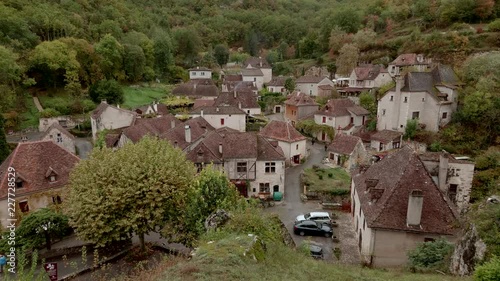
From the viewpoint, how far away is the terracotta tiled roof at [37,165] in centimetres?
2462

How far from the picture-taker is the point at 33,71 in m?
63.1

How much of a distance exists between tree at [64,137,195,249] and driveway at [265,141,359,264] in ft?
32.2

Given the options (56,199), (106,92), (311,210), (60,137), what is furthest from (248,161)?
(106,92)

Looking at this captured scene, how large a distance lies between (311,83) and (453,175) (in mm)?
48286

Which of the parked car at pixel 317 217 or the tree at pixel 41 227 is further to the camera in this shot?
the parked car at pixel 317 217

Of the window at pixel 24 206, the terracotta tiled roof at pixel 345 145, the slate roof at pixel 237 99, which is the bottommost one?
the window at pixel 24 206

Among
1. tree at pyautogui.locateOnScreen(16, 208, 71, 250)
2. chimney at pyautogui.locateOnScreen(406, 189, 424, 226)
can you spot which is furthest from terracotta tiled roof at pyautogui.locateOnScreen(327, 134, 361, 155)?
tree at pyautogui.locateOnScreen(16, 208, 71, 250)

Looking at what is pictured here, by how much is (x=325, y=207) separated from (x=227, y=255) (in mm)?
20637

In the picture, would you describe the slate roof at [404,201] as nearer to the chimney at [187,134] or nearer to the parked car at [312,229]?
the parked car at [312,229]

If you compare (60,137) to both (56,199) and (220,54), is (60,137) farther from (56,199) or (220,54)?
(220,54)

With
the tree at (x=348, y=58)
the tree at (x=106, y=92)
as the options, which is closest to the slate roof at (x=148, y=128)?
the tree at (x=106, y=92)

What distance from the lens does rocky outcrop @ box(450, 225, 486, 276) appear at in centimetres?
1268

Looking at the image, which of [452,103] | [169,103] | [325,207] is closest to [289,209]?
[325,207]

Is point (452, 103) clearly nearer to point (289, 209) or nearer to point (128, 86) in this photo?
point (289, 209)
